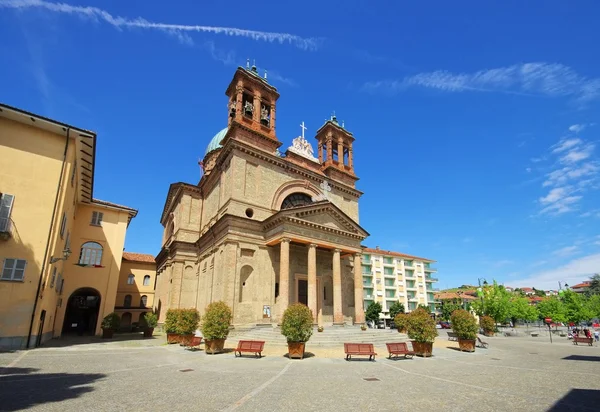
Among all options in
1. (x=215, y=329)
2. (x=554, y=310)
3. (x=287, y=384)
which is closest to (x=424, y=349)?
(x=287, y=384)

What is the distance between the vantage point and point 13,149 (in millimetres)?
16266

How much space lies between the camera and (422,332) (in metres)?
15.4

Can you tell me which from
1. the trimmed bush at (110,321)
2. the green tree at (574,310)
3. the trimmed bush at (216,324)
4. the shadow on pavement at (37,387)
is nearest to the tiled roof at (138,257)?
the trimmed bush at (110,321)

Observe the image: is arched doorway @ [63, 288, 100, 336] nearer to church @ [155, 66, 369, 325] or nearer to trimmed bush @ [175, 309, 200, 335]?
church @ [155, 66, 369, 325]

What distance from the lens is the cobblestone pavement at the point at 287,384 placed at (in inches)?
271

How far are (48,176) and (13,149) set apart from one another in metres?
1.98

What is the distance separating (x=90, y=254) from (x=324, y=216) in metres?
19.5

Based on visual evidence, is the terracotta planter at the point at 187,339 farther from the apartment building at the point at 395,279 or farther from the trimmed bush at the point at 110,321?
the apartment building at the point at 395,279

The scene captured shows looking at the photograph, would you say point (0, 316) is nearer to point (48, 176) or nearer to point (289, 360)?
point (48, 176)

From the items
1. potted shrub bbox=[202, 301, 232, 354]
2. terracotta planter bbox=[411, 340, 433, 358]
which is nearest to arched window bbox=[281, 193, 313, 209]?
potted shrub bbox=[202, 301, 232, 354]

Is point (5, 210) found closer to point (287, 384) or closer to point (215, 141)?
point (287, 384)

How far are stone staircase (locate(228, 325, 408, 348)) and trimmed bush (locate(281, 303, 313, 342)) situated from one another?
13.9 ft

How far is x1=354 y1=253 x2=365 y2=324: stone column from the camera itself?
2617cm

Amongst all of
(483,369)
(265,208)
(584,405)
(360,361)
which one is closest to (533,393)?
(584,405)
